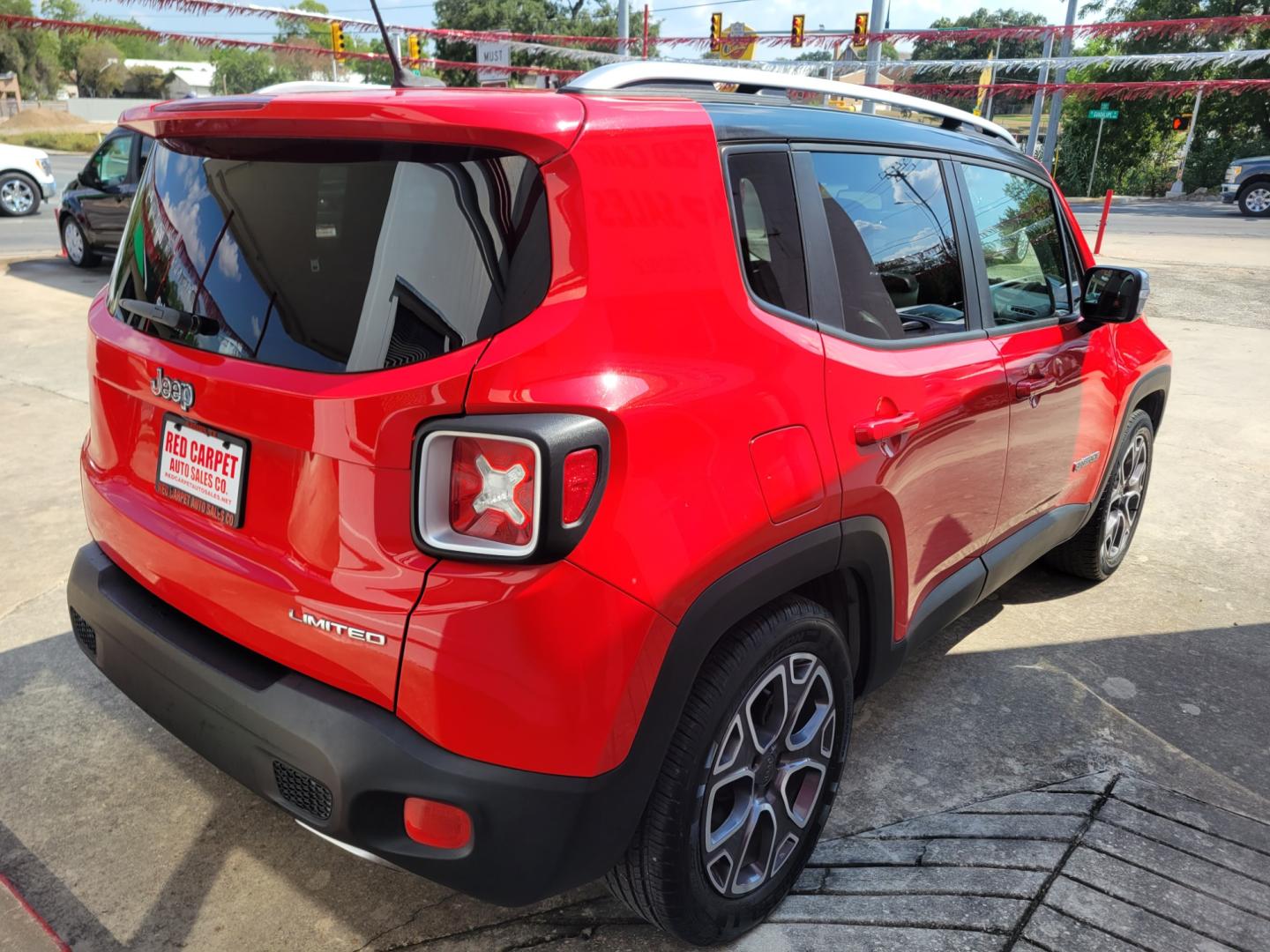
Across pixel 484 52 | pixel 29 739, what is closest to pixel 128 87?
pixel 484 52

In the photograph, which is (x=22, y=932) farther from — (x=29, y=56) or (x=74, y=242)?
(x=29, y=56)

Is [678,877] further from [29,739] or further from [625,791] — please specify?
[29,739]

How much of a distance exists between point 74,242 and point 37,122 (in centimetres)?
5970

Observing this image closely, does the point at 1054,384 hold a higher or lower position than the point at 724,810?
higher

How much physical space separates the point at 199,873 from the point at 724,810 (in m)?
1.31

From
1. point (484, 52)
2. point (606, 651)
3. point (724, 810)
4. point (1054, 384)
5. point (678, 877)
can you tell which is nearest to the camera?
point (606, 651)

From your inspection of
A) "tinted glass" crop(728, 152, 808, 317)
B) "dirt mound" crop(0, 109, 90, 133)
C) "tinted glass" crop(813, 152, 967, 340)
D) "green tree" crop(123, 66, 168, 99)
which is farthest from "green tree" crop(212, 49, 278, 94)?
"tinted glass" crop(728, 152, 808, 317)

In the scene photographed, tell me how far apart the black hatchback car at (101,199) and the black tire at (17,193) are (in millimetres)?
5916

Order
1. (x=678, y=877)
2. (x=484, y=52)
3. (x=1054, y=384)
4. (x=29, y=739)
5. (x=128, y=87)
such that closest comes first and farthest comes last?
(x=678, y=877) → (x=29, y=739) → (x=1054, y=384) → (x=484, y=52) → (x=128, y=87)

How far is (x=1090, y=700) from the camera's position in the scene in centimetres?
329

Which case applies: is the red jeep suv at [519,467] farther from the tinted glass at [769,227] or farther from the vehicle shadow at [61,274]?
the vehicle shadow at [61,274]

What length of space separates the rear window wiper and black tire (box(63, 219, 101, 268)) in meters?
11.4

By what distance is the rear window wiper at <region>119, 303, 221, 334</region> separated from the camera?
1984 mm

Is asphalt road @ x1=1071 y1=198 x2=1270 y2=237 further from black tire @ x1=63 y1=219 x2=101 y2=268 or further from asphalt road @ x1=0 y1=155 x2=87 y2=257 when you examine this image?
asphalt road @ x1=0 y1=155 x2=87 y2=257
